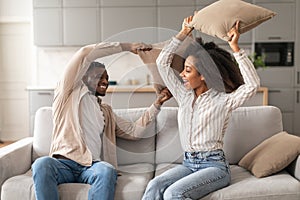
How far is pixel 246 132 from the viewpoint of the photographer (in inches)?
113

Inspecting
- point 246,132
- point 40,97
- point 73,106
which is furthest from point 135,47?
point 40,97

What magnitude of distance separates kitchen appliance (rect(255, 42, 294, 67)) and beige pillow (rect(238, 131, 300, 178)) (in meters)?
3.53

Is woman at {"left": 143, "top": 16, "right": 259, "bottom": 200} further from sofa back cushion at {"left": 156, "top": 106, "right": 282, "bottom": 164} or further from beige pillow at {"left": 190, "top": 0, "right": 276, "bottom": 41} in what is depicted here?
sofa back cushion at {"left": 156, "top": 106, "right": 282, "bottom": 164}

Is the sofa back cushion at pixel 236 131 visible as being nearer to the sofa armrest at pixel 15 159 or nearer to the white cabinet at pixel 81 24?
the sofa armrest at pixel 15 159

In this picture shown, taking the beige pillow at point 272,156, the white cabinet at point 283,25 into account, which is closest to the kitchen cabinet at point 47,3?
the white cabinet at point 283,25

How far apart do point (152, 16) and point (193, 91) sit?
3.82 meters

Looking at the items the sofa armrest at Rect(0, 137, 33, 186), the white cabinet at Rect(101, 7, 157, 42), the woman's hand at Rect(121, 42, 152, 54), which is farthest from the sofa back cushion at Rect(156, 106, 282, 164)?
the white cabinet at Rect(101, 7, 157, 42)

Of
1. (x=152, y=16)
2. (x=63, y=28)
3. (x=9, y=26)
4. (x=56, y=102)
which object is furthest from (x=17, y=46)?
(x=56, y=102)

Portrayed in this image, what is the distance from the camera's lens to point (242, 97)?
7.94 feet

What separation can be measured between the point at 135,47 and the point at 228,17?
0.55 m

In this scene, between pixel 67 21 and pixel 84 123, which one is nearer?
pixel 84 123

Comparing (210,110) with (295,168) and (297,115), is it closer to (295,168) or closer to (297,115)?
(295,168)

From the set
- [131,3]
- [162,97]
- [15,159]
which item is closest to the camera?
[15,159]

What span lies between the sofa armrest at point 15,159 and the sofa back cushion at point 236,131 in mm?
828
